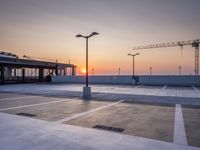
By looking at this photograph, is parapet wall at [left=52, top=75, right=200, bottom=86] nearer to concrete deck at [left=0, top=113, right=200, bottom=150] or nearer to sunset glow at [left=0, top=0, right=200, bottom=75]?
sunset glow at [left=0, top=0, right=200, bottom=75]

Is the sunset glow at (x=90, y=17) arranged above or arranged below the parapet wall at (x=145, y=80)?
above

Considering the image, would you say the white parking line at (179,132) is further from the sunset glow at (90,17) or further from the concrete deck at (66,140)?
the sunset glow at (90,17)

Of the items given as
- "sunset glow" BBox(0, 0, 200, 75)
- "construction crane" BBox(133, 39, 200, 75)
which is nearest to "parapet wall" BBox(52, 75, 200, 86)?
"sunset glow" BBox(0, 0, 200, 75)

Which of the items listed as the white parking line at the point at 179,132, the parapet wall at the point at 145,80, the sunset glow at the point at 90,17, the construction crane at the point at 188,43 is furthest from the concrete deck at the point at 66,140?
the construction crane at the point at 188,43

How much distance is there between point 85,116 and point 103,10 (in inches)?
502

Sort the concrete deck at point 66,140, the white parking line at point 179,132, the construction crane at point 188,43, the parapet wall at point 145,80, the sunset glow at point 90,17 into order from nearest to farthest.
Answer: the concrete deck at point 66,140
the white parking line at point 179,132
the sunset glow at point 90,17
the parapet wall at point 145,80
the construction crane at point 188,43

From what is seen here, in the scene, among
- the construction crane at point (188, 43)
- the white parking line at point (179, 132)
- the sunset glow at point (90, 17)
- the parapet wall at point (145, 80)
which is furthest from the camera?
the construction crane at point (188, 43)

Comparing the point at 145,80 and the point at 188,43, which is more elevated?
the point at 188,43

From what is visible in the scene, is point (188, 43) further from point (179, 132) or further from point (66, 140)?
point (66, 140)

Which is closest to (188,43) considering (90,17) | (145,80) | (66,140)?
(145,80)

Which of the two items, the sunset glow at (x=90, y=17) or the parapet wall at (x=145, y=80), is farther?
the parapet wall at (x=145, y=80)

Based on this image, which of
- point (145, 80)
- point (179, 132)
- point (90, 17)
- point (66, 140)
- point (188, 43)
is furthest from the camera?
point (188, 43)

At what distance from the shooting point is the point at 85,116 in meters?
8.20

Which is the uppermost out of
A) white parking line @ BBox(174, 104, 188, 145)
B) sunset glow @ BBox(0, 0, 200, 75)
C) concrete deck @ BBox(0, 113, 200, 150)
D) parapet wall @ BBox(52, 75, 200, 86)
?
sunset glow @ BBox(0, 0, 200, 75)
